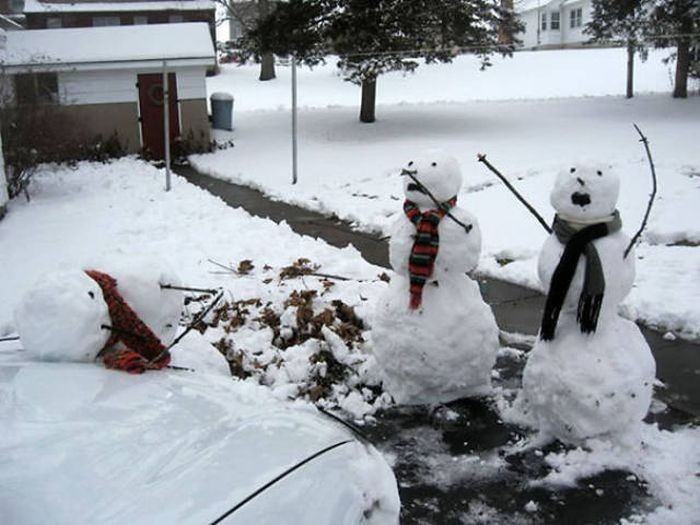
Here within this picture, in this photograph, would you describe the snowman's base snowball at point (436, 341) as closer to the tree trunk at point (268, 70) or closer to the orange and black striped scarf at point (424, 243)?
the orange and black striped scarf at point (424, 243)

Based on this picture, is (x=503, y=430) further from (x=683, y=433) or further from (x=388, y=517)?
(x=388, y=517)

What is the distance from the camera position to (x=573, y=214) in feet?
12.9

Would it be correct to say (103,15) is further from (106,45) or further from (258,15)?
(106,45)

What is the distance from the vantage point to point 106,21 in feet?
126

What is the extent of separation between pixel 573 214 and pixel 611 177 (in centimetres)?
28

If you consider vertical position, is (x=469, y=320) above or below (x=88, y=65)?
below

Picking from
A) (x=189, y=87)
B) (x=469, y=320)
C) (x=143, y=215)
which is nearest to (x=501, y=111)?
(x=189, y=87)

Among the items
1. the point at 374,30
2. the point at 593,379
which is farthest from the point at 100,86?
the point at 593,379

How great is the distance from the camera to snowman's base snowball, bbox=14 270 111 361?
10.3 feet

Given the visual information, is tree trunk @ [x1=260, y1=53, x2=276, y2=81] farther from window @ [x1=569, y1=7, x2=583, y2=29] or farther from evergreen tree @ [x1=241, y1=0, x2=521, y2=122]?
window @ [x1=569, y1=7, x2=583, y2=29]

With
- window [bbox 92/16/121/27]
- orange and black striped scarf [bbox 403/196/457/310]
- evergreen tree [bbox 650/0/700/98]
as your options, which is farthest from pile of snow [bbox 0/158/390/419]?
window [bbox 92/16/121/27]

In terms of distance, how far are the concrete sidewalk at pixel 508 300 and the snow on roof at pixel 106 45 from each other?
6.54m

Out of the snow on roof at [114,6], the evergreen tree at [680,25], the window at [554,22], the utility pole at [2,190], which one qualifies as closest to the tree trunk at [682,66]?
the evergreen tree at [680,25]

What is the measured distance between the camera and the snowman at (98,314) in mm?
3141
